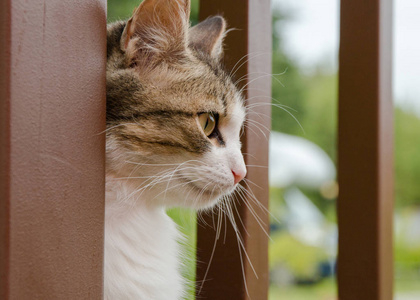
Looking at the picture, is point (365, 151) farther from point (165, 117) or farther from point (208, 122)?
point (165, 117)

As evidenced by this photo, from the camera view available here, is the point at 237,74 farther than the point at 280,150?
No

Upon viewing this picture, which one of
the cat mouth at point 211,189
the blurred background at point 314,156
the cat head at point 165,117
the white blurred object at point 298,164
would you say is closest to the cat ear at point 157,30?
the cat head at point 165,117

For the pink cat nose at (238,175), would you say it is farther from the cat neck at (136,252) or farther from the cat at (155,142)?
the cat neck at (136,252)

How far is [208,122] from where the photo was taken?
954 mm

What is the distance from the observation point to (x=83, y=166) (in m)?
0.62

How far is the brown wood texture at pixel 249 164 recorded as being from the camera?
0.94m

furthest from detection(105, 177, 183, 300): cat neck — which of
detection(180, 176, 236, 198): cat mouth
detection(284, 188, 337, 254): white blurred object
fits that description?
detection(284, 188, 337, 254): white blurred object

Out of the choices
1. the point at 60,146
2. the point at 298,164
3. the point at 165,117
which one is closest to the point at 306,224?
the point at 298,164

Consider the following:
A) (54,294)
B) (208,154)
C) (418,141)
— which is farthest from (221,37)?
(418,141)

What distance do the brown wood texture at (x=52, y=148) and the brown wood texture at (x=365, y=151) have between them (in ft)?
2.26

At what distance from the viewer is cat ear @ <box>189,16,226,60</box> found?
1026mm

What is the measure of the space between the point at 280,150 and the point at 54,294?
3.57 metres

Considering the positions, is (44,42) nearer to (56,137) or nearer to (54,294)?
(56,137)

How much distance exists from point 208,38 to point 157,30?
0.21 meters
